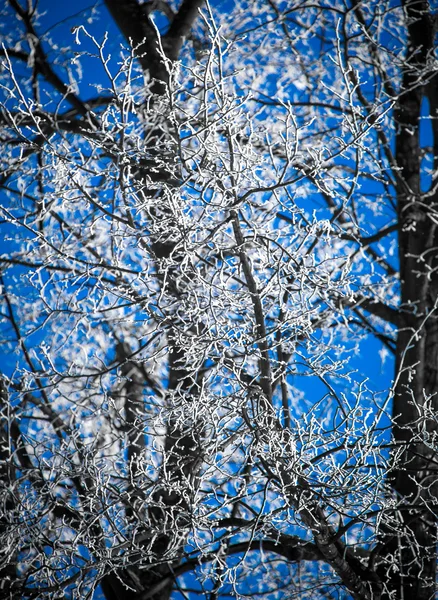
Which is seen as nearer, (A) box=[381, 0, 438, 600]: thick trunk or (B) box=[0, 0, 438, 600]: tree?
(B) box=[0, 0, 438, 600]: tree

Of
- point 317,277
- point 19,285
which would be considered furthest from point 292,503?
point 19,285

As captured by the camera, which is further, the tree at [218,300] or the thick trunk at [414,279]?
the thick trunk at [414,279]

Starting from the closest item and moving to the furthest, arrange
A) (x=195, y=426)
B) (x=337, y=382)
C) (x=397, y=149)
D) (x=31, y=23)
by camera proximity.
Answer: (x=195, y=426) → (x=31, y=23) → (x=397, y=149) → (x=337, y=382)

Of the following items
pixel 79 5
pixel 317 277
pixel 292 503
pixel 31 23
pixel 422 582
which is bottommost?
pixel 422 582

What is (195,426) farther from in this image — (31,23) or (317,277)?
(31,23)

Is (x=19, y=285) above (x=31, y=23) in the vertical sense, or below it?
below

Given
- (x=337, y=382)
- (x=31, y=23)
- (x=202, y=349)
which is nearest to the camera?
(x=202, y=349)

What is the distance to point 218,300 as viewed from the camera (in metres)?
1.71

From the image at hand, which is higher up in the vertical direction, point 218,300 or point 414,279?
point 414,279

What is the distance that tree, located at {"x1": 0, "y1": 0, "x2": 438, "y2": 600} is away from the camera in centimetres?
161

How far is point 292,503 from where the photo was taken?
1.72m

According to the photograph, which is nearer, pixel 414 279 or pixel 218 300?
pixel 218 300

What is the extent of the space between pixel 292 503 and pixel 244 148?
1.00 metres

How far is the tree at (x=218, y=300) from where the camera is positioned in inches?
63.4
